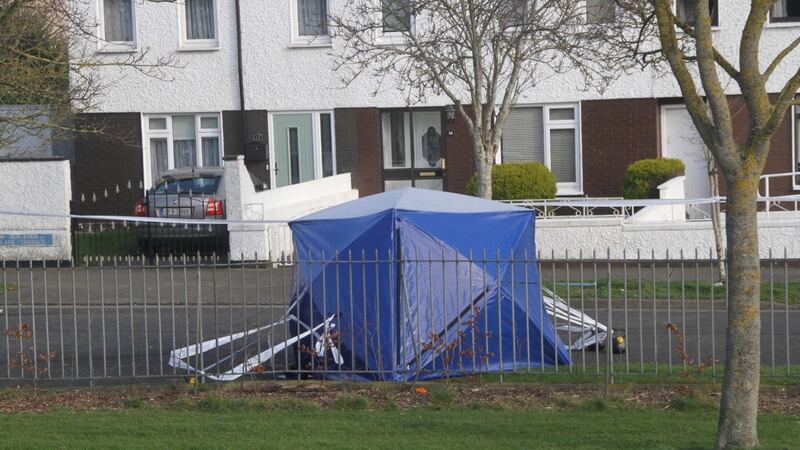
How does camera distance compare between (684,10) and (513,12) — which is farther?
(684,10)

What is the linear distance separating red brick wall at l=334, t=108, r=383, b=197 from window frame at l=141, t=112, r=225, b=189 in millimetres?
2523

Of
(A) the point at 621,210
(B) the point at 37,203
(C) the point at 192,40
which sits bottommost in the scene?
(A) the point at 621,210

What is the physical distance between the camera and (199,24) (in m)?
25.8

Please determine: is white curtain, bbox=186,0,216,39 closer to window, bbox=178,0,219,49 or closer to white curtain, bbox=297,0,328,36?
window, bbox=178,0,219,49

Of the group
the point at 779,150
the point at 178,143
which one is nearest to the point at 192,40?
the point at 178,143

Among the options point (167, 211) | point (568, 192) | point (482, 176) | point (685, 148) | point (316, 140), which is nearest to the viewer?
point (482, 176)

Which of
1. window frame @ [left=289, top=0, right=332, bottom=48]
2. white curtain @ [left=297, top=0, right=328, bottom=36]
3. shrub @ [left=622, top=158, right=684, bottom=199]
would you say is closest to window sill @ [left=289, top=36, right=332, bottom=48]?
window frame @ [left=289, top=0, right=332, bottom=48]

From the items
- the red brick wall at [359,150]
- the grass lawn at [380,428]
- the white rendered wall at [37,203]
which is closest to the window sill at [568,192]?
the red brick wall at [359,150]

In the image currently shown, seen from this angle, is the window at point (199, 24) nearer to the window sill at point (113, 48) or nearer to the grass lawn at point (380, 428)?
the window sill at point (113, 48)

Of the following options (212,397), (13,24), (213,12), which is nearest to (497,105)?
(213,12)

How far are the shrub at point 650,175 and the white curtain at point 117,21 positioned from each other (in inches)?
422

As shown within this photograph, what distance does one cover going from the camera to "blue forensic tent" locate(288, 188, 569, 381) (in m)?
10.9

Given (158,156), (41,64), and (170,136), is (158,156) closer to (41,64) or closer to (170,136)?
(170,136)

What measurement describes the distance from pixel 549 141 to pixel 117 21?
30.6 feet
